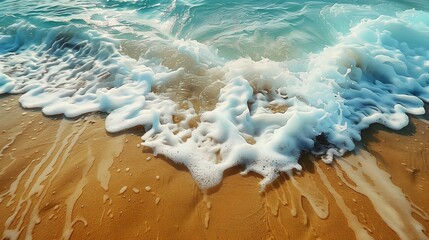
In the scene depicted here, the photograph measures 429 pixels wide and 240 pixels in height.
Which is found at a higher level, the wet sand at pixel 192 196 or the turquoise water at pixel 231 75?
the wet sand at pixel 192 196

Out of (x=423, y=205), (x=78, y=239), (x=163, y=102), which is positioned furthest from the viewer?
(x=163, y=102)

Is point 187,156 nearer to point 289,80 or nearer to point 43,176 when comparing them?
point 43,176

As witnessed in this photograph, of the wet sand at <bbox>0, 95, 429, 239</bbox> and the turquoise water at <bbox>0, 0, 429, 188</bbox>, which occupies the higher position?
the wet sand at <bbox>0, 95, 429, 239</bbox>

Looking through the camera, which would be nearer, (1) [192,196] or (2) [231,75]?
(1) [192,196]

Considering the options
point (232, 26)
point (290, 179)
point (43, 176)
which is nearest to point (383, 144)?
point (290, 179)

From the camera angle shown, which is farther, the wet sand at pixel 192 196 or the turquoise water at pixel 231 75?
the turquoise water at pixel 231 75
